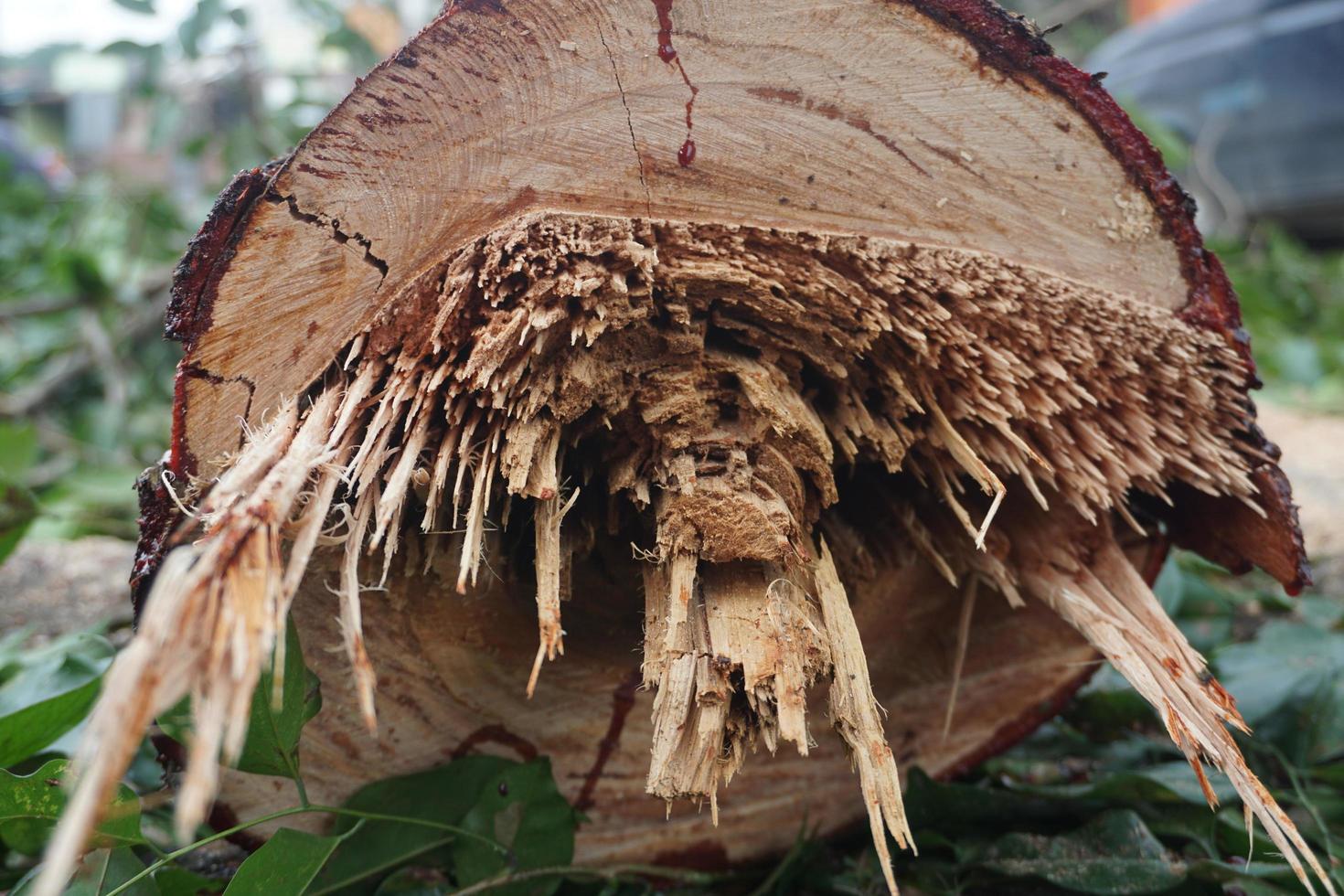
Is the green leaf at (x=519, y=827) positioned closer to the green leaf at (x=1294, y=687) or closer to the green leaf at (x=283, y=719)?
the green leaf at (x=283, y=719)

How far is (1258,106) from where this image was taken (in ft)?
12.1

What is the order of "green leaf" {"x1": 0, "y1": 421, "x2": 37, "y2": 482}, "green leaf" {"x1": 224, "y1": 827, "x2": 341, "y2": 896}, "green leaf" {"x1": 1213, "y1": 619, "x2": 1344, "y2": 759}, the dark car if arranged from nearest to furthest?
"green leaf" {"x1": 224, "y1": 827, "x2": 341, "y2": 896} < "green leaf" {"x1": 1213, "y1": 619, "x2": 1344, "y2": 759} < "green leaf" {"x1": 0, "y1": 421, "x2": 37, "y2": 482} < the dark car

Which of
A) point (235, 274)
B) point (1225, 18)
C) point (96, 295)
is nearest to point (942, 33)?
point (235, 274)

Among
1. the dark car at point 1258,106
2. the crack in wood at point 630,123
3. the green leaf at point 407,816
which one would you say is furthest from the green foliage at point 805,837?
the dark car at point 1258,106

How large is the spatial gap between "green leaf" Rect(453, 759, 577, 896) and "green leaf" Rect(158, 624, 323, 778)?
0.60ft

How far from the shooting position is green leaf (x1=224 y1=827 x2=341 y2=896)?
681 millimetres

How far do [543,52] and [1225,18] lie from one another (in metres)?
4.35

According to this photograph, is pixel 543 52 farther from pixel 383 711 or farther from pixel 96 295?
pixel 96 295

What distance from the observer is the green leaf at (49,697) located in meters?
0.85

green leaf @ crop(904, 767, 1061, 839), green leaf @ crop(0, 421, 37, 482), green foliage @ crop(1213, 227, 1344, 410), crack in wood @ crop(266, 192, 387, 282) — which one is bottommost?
green leaf @ crop(904, 767, 1061, 839)

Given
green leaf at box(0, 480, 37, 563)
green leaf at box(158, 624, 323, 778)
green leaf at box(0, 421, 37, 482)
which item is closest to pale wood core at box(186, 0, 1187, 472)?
green leaf at box(158, 624, 323, 778)

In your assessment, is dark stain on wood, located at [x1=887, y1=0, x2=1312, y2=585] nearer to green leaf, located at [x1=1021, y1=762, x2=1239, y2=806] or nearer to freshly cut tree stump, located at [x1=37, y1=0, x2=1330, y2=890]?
freshly cut tree stump, located at [x1=37, y1=0, x2=1330, y2=890]

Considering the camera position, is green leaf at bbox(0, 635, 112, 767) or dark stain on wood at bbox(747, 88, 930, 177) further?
green leaf at bbox(0, 635, 112, 767)

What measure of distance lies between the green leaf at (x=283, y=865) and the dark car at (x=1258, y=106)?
3653mm
